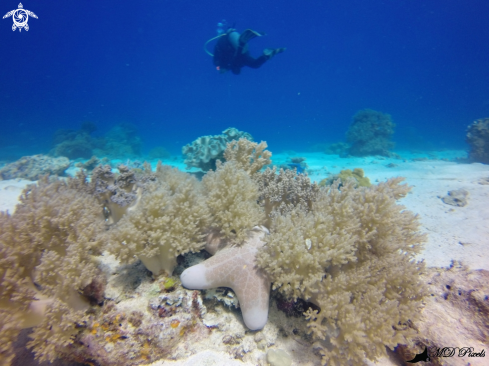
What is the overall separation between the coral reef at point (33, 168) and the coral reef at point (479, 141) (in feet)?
94.1

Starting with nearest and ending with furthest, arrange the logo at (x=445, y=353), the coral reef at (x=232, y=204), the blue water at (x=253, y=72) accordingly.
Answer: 1. the logo at (x=445, y=353)
2. the coral reef at (x=232, y=204)
3. the blue water at (x=253, y=72)

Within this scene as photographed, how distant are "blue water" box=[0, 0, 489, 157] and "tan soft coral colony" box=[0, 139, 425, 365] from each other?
46.0 metres

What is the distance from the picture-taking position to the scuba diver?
1180cm

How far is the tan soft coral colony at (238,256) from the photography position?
2.17m

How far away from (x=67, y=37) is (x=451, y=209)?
120026 mm

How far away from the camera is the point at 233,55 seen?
12.7 metres

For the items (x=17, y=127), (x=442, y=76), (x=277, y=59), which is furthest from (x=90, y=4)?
(x=442, y=76)

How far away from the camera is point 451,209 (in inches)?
245

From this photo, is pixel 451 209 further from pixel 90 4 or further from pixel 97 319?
pixel 90 4

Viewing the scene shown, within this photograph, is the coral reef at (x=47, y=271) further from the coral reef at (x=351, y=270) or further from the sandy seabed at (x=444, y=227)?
the coral reef at (x=351, y=270)

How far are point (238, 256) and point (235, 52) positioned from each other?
13.3 metres

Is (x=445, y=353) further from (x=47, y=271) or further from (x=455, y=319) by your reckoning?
(x=47, y=271)

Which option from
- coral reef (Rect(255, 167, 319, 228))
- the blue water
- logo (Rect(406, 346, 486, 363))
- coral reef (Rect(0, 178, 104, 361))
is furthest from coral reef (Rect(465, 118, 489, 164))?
the blue water

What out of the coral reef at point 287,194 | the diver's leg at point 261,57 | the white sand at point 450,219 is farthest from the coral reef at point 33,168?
the coral reef at point 287,194
